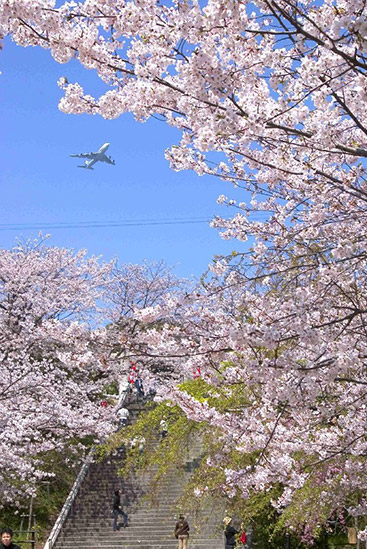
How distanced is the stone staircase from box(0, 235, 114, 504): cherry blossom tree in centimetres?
149

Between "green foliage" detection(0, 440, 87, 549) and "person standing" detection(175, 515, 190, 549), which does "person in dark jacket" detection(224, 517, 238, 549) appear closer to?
"person standing" detection(175, 515, 190, 549)

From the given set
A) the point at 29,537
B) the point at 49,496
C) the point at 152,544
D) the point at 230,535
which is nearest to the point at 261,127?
the point at 230,535

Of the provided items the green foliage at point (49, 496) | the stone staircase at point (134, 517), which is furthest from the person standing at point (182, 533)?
the green foliage at point (49, 496)

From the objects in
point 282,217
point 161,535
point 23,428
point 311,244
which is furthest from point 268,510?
point 311,244

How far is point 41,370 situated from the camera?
2361cm

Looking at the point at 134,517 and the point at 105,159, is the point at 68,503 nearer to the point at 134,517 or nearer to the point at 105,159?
the point at 134,517

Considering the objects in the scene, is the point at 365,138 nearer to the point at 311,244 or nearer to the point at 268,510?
the point at 311,244

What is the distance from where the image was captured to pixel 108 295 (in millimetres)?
34188

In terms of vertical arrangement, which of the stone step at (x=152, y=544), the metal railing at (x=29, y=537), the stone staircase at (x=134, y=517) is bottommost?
the metal railing at (x=29, y=537)

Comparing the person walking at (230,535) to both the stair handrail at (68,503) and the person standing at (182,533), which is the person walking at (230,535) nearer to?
the person standing at (182,533)

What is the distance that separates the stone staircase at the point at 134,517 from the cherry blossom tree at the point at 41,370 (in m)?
1.49

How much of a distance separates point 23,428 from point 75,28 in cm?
1334

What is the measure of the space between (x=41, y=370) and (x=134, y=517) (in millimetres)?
5698

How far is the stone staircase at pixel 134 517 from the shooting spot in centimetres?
1900
